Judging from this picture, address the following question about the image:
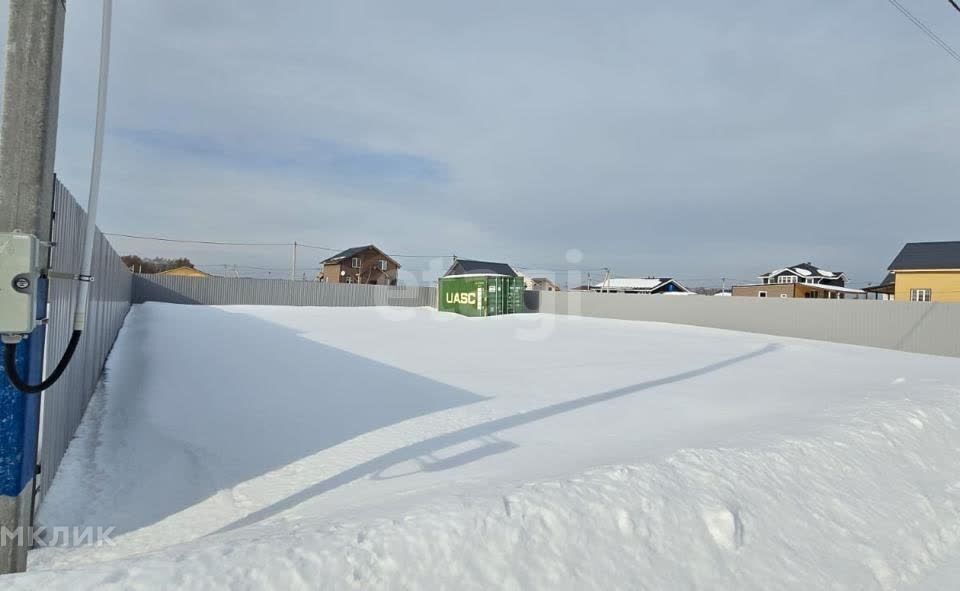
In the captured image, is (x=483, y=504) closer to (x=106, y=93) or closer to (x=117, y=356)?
(x=106, y=93)

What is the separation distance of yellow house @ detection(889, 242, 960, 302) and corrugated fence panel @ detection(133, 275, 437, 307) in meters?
26.3

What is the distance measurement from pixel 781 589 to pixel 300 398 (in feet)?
18.3

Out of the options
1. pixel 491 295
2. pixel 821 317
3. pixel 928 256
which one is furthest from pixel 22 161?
pixel 928 256

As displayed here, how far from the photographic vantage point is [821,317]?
19.0 metres

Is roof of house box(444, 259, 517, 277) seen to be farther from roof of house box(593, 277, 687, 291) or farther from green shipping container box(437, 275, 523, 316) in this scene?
green shipping container box(437, 275, 523, 316)

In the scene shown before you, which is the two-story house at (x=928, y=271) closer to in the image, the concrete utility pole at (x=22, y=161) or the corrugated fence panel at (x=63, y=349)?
the corrugated fence panel at (x=63, y=349)

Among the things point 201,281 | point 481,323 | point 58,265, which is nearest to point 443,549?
point 58,265

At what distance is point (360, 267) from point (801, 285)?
3694cm

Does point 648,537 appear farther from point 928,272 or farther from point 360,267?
point 360,267

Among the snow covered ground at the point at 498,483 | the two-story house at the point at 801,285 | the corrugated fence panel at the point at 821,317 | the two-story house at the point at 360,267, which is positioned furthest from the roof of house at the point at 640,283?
the snow covered ground at the point at 498,483

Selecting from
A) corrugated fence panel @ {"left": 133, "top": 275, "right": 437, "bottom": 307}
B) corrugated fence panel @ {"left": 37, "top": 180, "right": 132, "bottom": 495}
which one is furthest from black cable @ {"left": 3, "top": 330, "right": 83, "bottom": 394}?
corrugated fence panel @ {"left": 133, "top": 275, "right": 437, "bottom": 307}

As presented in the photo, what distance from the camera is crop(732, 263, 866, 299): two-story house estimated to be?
4166 centimetres

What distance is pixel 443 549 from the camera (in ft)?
8.69

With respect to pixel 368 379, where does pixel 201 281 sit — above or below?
above
